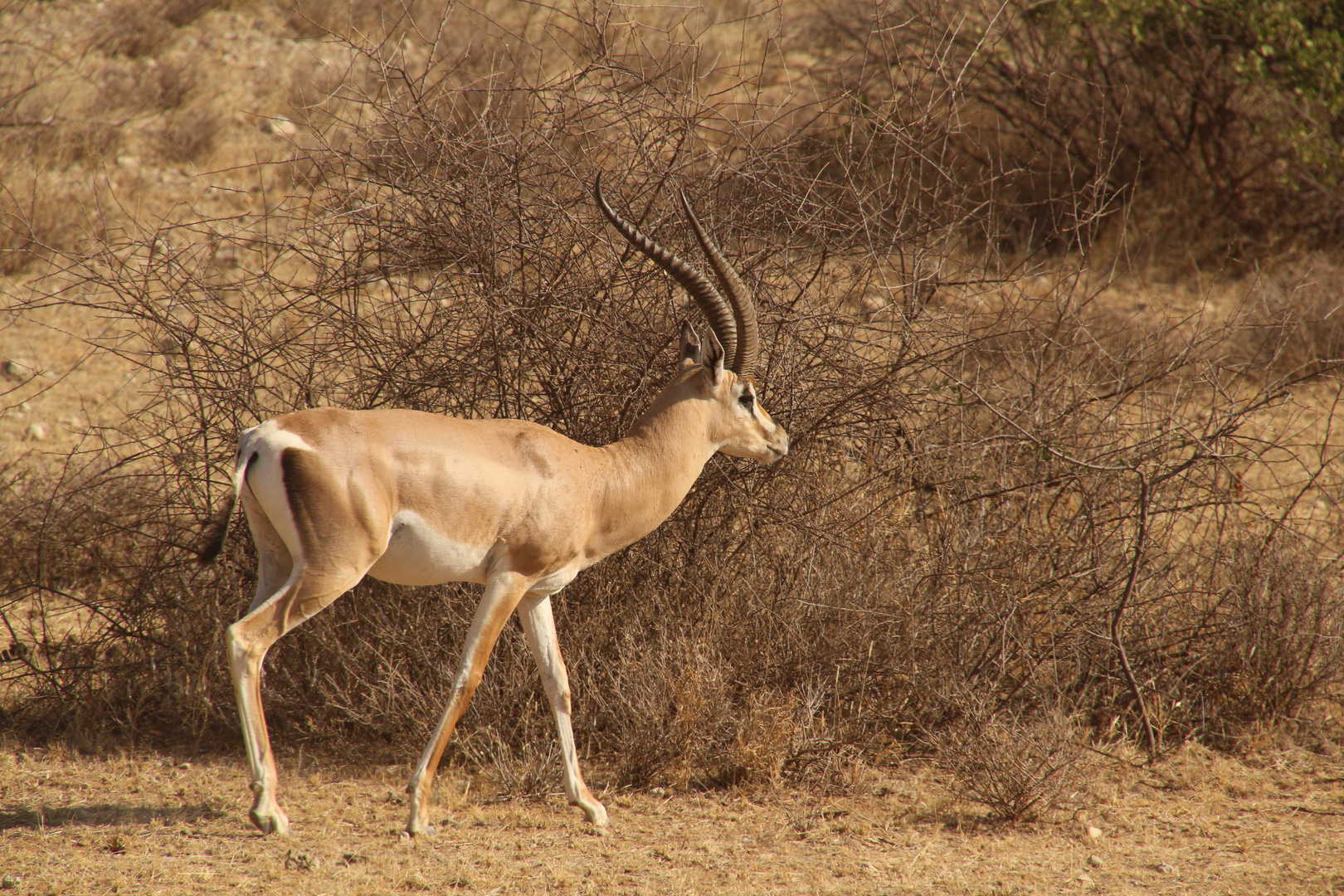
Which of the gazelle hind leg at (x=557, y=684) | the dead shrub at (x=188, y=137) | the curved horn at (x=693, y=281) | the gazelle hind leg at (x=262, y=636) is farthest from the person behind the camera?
the dead shrub at (x=188, y=137)

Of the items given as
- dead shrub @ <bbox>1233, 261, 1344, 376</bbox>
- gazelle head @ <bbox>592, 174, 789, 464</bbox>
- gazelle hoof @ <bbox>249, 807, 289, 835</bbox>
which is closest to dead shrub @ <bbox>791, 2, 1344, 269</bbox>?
dead shrub @ <bbox>1233, 261, 1344, 376</bbox>

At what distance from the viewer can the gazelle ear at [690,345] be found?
489 centimetres

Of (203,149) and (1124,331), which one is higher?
(203,149)

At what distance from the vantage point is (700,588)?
5.40m

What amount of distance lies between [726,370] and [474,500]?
4.06 feet

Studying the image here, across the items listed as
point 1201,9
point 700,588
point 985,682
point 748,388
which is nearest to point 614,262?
point 748,388

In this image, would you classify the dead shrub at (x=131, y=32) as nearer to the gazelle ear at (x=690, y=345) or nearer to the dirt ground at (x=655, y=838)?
the dirt ground at (x=655, y=838)

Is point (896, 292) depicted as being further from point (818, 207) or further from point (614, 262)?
point (614, 262)

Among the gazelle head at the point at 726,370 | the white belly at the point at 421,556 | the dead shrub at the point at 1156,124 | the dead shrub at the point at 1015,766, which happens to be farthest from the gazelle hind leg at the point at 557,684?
the dead shrub at the point at 1156,124

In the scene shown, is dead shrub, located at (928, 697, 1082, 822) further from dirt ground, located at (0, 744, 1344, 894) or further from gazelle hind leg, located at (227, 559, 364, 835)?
gazelle hind leg, located at (227, 559, 364, 835)

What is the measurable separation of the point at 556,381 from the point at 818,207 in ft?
4.93

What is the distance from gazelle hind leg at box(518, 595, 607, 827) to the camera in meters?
4.52

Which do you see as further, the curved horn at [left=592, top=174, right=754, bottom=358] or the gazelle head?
the gazelle head

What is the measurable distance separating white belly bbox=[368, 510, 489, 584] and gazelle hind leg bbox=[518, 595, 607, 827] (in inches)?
15.8
